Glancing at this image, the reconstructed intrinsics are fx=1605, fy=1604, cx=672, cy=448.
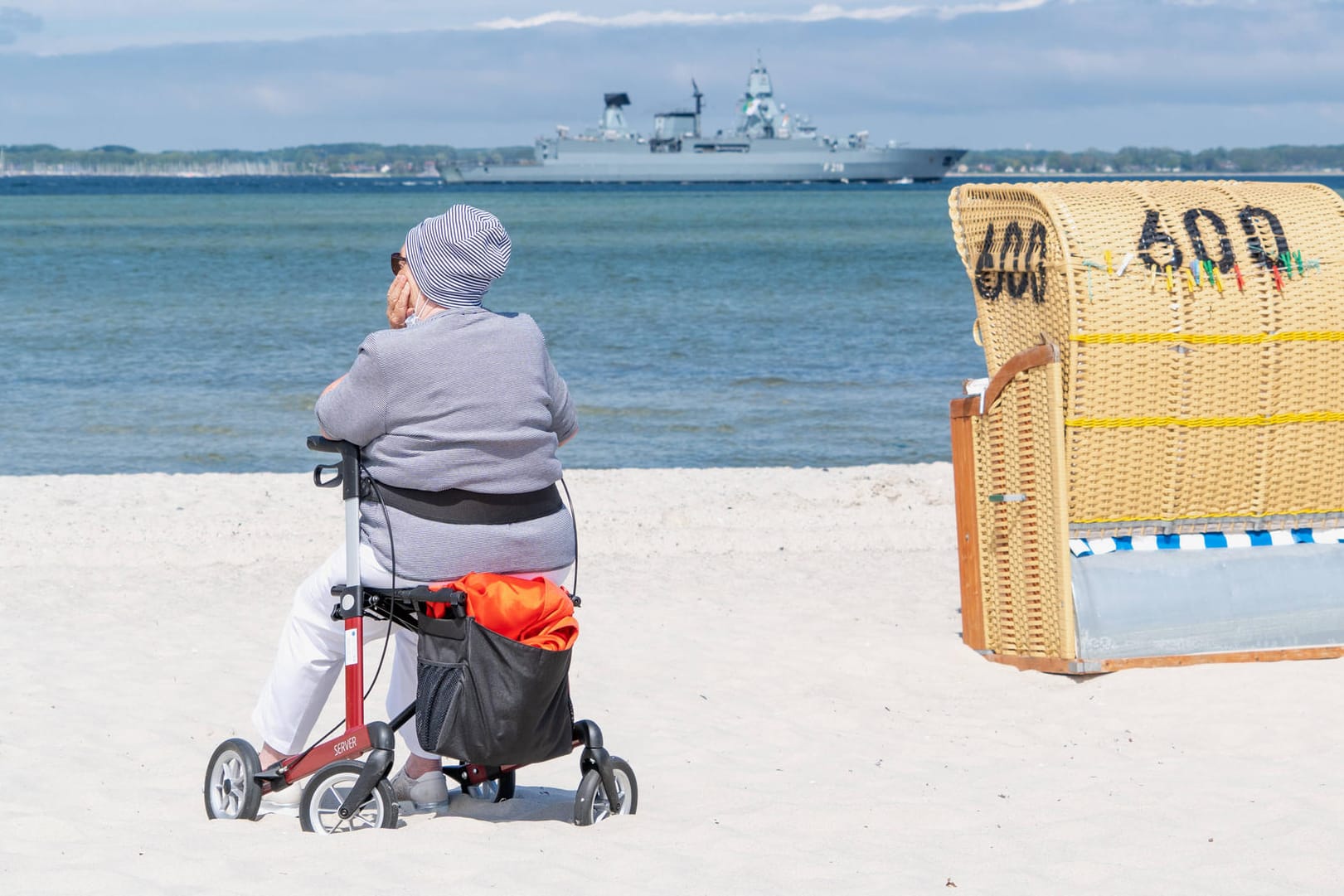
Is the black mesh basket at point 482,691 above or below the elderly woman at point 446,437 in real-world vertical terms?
below

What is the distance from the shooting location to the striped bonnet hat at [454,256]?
11.4 feet

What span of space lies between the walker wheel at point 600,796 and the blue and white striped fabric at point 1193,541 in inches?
81.7

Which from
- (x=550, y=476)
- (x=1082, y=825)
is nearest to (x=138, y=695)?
(x=550, y=476)

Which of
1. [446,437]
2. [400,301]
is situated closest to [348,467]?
[446,437]

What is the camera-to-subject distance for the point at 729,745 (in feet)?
15.2

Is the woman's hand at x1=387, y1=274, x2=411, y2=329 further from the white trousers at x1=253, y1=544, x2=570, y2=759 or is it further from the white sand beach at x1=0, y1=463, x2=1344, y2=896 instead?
the white sand beach at x1=0, y1=463, x2=1344, y2=896

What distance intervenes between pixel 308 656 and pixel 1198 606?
9.81 feet

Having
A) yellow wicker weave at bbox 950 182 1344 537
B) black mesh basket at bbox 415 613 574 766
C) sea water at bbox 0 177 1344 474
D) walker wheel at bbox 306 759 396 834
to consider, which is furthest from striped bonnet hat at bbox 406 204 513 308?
sea water at bbox 0 177 1344 474

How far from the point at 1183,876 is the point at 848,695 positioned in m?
1.88

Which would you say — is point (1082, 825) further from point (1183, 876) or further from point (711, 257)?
point (711, 257)

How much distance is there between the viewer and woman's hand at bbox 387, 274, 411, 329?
11.8 feet

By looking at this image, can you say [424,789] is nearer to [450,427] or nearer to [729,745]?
[450,427]

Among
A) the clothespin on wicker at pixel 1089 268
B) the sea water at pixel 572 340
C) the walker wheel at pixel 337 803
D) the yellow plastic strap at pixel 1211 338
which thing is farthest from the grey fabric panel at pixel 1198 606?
the sea water at pixel 572 340

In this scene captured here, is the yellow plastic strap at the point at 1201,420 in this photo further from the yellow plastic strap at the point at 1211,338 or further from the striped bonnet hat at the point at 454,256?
the striped bonnet hat at the point at 454,256
